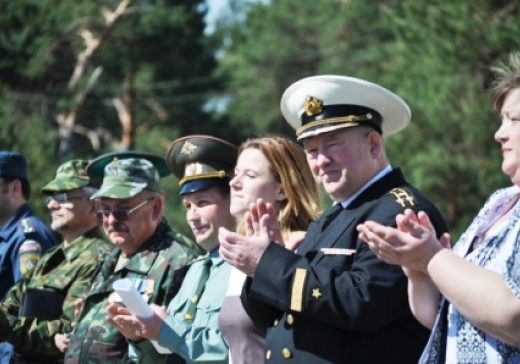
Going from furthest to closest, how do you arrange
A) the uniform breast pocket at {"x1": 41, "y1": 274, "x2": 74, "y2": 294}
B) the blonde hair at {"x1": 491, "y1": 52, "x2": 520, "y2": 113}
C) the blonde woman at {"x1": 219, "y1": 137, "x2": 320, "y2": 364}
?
1. the uniform breast pocket at {"x1": 41, "y1": 274, "x2": 74, "y2": 294}
2. the blonde woman at {"x1": 219, "y1": 137, "x2": 320, "y2": 364}
3. the blonde hair at {"x1": 491, "y1": 52, "x2": 520, "y2": 113}

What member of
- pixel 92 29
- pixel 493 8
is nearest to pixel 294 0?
pixel 92 29

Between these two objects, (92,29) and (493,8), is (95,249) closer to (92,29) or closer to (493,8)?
(493,8)

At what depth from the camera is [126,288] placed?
5.10m

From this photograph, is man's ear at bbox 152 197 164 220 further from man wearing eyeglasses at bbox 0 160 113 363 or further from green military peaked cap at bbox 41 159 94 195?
green military peaked cap at bbox 41 159 94 195

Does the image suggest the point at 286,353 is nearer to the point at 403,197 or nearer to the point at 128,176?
the point at 403,197

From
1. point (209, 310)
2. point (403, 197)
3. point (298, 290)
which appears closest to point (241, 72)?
point (209, 310)

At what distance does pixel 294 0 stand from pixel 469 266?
41095 mm

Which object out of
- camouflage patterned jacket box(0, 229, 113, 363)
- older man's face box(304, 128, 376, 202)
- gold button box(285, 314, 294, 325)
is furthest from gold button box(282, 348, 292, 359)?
camouflage patterned jacket box(0, 229, 113, 363)

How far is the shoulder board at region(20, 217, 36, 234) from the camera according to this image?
7.91 metres

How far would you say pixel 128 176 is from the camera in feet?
Result: 21.2

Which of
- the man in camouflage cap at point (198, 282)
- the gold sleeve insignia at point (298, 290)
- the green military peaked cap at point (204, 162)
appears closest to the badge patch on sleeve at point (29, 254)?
the man in camouflage cap at point (198, 282)

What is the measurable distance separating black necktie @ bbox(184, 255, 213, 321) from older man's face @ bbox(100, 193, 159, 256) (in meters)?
0.68

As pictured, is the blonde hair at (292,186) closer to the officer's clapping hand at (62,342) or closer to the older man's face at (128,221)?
the older man's face at (128,221)

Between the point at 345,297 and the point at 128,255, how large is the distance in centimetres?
253
